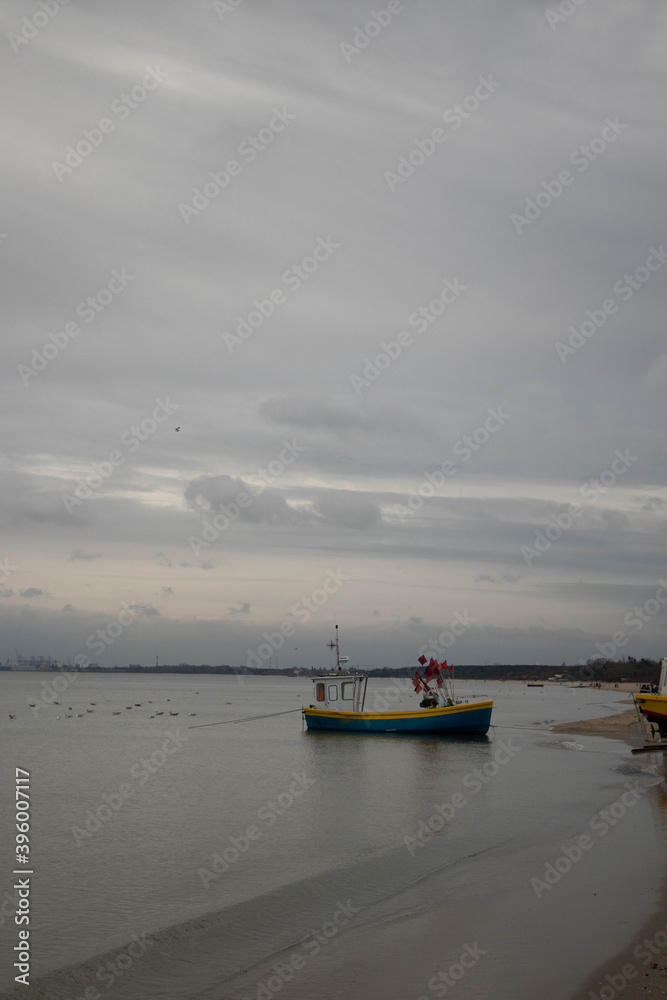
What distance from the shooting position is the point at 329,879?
15750mm

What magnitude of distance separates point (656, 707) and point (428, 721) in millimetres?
12140

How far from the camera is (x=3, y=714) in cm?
7156

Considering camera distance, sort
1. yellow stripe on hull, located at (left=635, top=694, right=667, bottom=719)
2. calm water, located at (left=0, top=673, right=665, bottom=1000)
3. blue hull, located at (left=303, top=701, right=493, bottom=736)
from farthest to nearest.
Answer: blue hull, located at (left=303, top=701, right=493, bottom=736)
yellow stripe on hull, located at (left=635, top=694, right=667, bottom=719)
calm water, located at (left=0, top=673, right=665, bottom=1000)

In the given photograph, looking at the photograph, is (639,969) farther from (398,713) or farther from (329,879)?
(398,713)

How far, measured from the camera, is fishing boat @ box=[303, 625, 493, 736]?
138 feet

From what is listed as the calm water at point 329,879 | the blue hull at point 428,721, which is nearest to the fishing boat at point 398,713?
the blue hull at point 428,721

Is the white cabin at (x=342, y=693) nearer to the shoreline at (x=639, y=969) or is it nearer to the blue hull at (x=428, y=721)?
the blue hull at (x=428, y=721)

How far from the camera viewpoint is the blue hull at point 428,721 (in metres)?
41.8

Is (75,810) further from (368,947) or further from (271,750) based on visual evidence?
(271,750)

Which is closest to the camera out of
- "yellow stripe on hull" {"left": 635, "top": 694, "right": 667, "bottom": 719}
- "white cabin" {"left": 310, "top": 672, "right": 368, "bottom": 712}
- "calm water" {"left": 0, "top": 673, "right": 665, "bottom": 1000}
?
"calm water" {"left": 0, "top": 673, "right": 665, "bottom": 1000}

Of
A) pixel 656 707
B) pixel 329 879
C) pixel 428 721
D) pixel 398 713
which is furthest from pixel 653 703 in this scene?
pixel 329 879

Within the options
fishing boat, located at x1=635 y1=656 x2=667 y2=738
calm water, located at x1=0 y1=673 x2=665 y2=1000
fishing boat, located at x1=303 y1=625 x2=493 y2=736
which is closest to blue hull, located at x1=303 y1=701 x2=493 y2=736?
fishing boat, located at x1=303 y1=625 x2=493 y2=736

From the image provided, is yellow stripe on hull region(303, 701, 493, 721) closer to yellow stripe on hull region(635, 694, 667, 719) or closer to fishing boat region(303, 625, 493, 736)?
fishing boat region(303, 625, 493, 736)

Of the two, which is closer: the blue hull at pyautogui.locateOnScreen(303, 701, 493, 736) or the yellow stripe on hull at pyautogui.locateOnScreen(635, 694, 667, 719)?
the yellow stripe on hull at pyautogui.locateOnScreen(635, 694, 667, 719)
